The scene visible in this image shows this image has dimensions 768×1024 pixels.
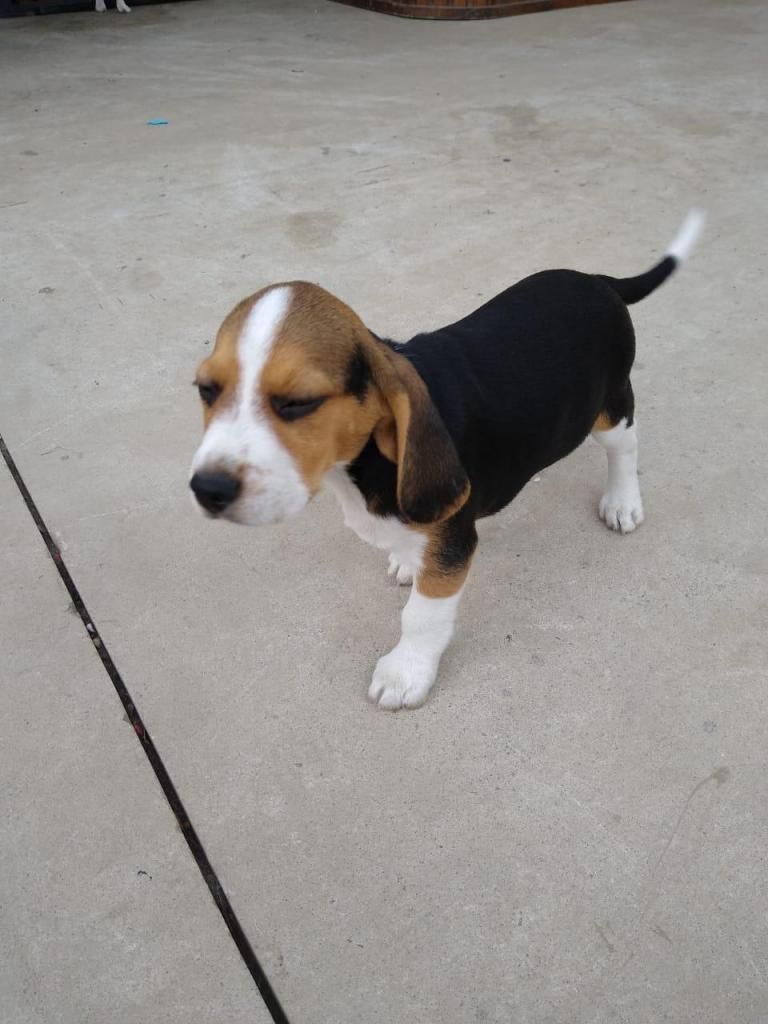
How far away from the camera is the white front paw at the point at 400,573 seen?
3.15 meters

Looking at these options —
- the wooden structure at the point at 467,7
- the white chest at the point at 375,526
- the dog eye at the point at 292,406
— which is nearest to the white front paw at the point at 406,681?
the white chest at the point at 375,526

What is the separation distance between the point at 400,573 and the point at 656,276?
152 centimetres

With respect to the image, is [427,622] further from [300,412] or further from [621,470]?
[621,470]

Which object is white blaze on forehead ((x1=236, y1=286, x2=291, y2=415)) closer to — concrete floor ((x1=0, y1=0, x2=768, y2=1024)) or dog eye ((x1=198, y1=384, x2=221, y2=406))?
dog eye ((x1=198, y1=384, x2=221, y2=406))

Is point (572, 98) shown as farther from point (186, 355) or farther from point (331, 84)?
point (186, 355)

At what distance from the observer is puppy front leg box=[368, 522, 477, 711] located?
2.53 metres

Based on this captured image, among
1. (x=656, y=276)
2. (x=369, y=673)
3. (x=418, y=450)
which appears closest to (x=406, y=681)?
(x=369, y=673)

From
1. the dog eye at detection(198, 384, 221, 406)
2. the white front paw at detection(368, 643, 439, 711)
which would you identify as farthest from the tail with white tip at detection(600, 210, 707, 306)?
the dog eye at detection(198, 384, 221, 406)

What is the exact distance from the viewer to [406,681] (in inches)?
108

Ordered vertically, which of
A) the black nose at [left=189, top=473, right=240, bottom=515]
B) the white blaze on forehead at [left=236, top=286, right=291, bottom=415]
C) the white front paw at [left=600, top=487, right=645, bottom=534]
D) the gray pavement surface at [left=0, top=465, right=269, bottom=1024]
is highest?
the white blaze on forehead at [left=236, top=286, right=291, bottom=415]

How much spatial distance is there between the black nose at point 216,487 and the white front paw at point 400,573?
4.21ft

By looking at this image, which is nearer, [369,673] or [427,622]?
[427,622]

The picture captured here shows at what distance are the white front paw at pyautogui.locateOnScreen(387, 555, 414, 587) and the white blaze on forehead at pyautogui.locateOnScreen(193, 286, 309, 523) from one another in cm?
116

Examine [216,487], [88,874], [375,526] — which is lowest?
[88,874]
